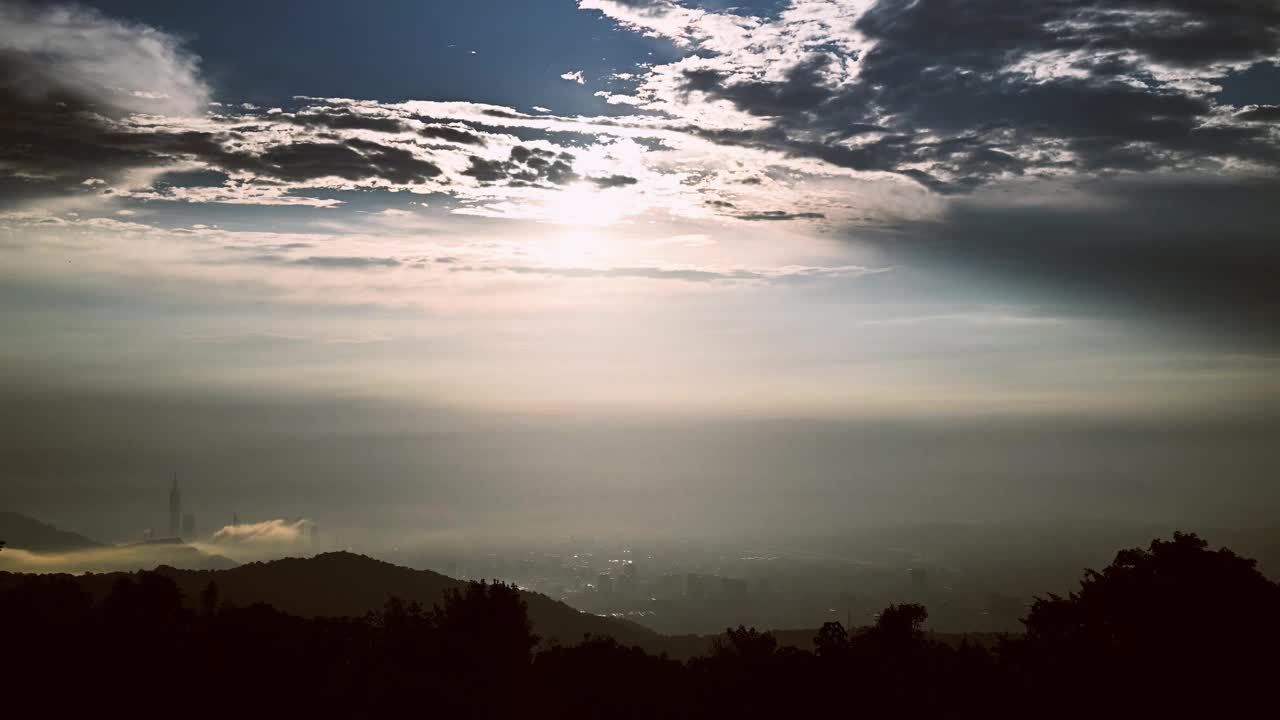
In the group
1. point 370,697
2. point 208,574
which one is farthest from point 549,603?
point 370,697

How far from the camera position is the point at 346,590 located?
102562mm

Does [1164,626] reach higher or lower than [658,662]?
higher

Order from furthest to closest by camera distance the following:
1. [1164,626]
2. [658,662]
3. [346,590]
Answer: [346,590]
[658,662]
[1164,626]

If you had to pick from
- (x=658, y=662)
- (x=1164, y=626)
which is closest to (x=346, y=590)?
(x=658, y=662)

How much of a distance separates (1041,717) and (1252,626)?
486 inches

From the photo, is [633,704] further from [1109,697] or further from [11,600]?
[11,600]

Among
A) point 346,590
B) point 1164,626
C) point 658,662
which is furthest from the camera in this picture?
point 346,590

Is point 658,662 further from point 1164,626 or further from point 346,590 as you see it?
point 346,590

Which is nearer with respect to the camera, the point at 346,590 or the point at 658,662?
the point at 658,662

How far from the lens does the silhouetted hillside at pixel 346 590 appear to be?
317 feet

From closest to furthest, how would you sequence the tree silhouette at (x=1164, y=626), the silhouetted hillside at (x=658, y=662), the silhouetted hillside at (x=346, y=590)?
the silhouetted hillside at (x=658, y=662) < the tree silhouette at (x=1164, y=626) < the silhouetted hillside at (x=346, y=590)

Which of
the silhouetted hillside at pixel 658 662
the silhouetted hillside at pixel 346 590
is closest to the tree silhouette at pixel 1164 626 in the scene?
the silhouetted hillside at pixel 658 662

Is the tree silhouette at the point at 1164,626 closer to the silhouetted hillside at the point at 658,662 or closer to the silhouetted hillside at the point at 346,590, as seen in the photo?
the silhouetted hillside at the point at 658,662

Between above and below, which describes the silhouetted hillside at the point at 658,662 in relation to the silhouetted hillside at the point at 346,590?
below
